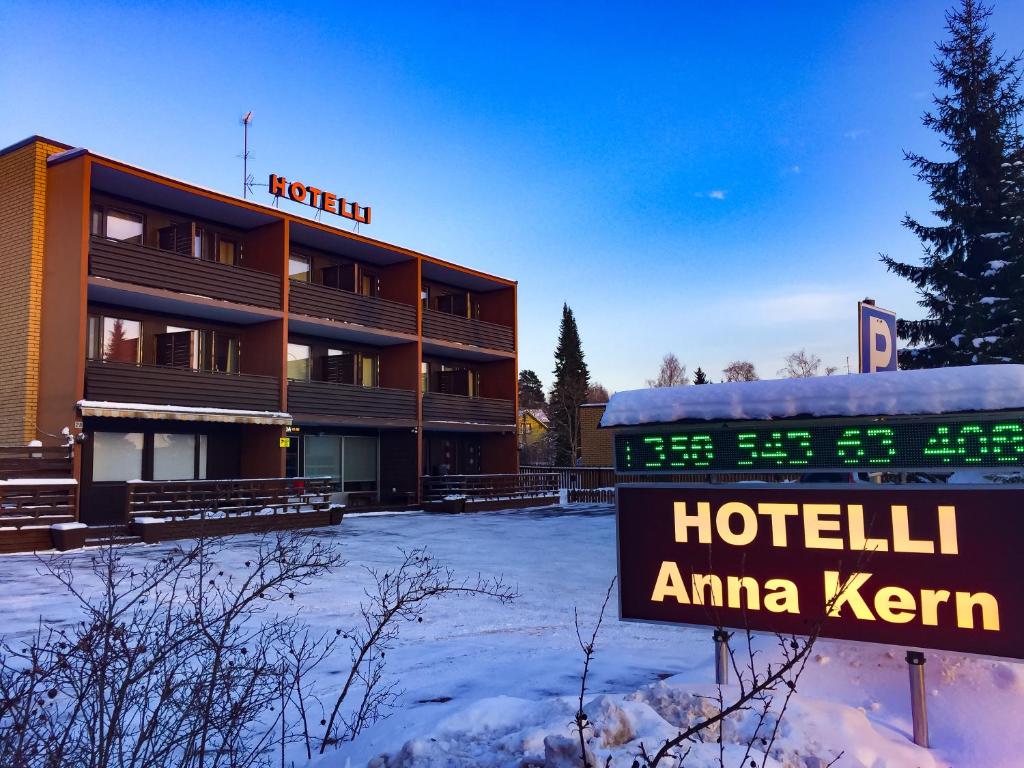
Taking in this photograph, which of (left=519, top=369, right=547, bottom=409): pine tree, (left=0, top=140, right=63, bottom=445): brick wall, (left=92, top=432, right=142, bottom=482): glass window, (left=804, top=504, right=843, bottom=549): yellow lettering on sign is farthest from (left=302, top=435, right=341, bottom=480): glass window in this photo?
(left=519, top=369, right=547, bottom=409): pine tree

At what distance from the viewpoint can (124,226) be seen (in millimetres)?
20703

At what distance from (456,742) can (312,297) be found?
21.4 meters

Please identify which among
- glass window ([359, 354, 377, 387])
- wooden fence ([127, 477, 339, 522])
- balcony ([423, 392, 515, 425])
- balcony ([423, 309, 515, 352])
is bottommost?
wooden fence ([127, 477, 339, 522])

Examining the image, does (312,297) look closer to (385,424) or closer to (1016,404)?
(385,424)

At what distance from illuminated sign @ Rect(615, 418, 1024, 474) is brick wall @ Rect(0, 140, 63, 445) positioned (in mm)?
18066

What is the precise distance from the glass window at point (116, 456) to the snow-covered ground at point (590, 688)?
8.21 m

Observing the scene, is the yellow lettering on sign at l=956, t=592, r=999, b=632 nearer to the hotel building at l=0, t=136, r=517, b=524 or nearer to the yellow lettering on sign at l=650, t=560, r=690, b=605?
the yellow lettering on sign at l=650, t=560, r=690, b=605

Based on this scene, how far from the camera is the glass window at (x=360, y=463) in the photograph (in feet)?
89.1

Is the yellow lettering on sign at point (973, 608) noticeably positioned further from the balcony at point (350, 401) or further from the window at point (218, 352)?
the window at point (218, 352)

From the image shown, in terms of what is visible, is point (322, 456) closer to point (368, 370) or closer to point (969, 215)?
point (368, 370)

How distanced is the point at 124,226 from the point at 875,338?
20.0 m

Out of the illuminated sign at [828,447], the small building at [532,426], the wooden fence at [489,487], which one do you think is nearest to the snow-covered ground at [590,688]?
the illuminated sign at [828,447]

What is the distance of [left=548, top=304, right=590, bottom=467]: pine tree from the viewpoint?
5634 centimetres

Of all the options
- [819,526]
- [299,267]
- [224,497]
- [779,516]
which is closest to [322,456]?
[299,267]
